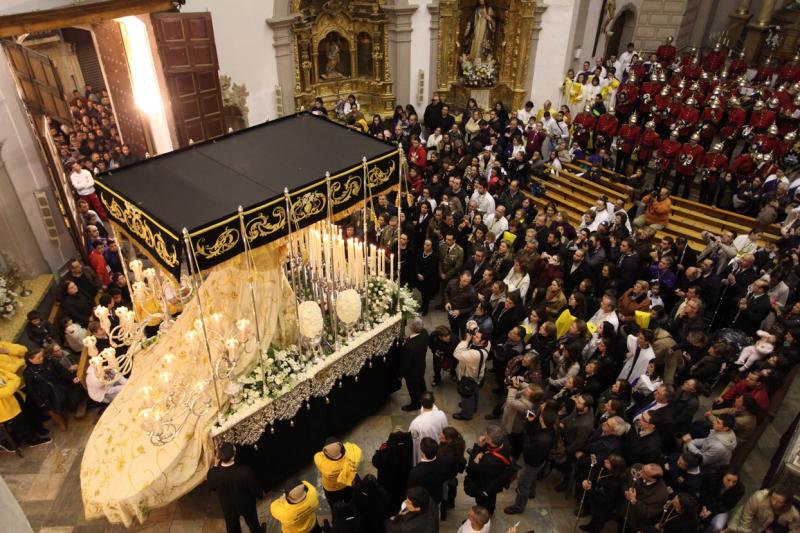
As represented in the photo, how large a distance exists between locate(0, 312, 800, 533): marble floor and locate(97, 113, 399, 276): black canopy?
120 inches

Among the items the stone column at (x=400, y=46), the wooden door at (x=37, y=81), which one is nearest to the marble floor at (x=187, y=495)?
the wooden door at (x=37, y=81)

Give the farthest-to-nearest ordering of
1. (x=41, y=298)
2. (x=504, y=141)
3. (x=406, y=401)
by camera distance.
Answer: (x=504, y=141), (x=41, y=298), (x=406, y=401)

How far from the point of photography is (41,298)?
28.9 ft

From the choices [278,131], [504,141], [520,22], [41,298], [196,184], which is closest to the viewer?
[196,184]

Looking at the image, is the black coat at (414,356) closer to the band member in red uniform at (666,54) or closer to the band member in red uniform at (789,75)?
the band member in red uniform at (789,75)

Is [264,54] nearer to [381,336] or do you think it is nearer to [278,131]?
[278,131]

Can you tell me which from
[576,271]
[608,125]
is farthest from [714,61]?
[576,271]

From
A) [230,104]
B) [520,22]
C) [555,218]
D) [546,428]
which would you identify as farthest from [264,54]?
[546,428]

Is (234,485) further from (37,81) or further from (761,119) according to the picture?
(761,119)

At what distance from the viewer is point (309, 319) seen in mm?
6059

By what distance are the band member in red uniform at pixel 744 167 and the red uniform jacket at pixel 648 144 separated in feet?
5.09

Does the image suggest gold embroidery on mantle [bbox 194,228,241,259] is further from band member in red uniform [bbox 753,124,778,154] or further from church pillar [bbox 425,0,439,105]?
church pillar [bbox 425,0,439,105]

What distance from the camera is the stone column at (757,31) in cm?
1841

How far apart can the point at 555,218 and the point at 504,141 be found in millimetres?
3947
